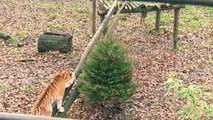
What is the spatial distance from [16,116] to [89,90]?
4393 mm

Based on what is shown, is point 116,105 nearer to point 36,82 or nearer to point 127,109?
point 127,109

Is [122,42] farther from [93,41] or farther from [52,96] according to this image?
[52,96]

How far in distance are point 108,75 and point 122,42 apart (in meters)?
3.27

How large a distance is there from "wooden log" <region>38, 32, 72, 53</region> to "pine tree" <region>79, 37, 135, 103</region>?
96.8 inches

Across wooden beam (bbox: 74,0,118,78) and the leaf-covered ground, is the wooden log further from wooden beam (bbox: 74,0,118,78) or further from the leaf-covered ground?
wooden beam (bbox: 74,0,118,78)

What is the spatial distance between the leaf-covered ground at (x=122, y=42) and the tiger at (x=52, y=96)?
0.50 meters

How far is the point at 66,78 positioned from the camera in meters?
5.02

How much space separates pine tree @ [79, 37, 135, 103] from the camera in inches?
195

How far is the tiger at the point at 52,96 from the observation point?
4344 mm

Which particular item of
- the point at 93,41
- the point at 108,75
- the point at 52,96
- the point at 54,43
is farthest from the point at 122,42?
the point at 52,96

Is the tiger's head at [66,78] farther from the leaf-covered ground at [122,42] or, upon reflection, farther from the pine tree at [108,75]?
the leaf-covered ground at [122,42]

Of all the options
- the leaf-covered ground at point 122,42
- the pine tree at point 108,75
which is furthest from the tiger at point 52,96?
the leaf-covered ground at point 122,42

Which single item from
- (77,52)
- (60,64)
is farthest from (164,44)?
(60,64)

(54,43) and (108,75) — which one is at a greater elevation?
(108,75)
